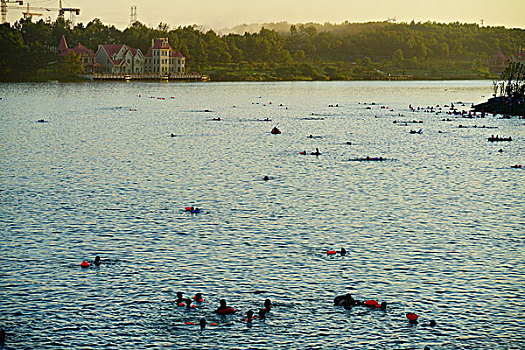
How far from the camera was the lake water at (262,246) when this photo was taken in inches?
823

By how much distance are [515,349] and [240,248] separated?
1271 cm

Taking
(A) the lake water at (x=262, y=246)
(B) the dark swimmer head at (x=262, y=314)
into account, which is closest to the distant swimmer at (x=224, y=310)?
(A) the lake water at (x=262, y=246)

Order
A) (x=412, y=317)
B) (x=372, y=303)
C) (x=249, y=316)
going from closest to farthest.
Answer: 1. (x=412, y=317)
2. (x=249, y=316)
3. (x=372, y=303)

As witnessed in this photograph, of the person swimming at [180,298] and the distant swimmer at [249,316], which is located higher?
the person swimming at [180,298]

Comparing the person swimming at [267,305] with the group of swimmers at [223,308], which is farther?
the person swimming at [267,305]

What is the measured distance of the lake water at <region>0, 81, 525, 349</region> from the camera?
20.9m

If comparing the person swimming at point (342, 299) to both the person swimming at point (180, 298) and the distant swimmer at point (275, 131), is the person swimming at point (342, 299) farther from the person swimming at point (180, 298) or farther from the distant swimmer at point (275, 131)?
the distant swimmer at point (275, 131)

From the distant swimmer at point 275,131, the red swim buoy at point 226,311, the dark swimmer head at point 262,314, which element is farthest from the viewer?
the distant swimmer at point 275,131

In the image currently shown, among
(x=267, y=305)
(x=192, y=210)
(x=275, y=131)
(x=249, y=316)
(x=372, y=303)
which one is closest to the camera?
(x=249, y=316)

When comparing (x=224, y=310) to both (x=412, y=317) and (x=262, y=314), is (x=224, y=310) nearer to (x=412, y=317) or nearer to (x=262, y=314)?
(x=262, y=314)

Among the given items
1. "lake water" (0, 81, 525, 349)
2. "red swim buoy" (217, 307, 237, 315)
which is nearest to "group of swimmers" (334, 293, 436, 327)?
"lake water" (0, 81, 525, 349)

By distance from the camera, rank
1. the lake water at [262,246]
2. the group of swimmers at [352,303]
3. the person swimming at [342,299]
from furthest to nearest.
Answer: the person swimming at [342,299]
the group of swimmers at [352,303]
the lake water at [262,246]

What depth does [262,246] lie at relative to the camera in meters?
29.7

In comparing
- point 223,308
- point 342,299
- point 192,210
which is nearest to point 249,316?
point 223,308
